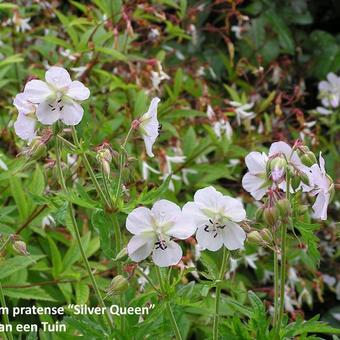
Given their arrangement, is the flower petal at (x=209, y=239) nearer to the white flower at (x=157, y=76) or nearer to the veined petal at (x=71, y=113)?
the veined petal at (x=71, y=113)

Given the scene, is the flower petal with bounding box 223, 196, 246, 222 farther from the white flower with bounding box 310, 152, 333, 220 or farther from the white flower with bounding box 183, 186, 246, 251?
the white flower with bounding box 310, 152, 333, 220

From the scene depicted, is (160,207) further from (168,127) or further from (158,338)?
(168,127)

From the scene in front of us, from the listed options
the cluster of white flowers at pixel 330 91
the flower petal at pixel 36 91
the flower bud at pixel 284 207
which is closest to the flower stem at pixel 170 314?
the flower bud at pixel 284 207

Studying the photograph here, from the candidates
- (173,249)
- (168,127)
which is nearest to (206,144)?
(168,127)

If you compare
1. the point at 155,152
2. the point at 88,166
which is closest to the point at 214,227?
the point at 88,166

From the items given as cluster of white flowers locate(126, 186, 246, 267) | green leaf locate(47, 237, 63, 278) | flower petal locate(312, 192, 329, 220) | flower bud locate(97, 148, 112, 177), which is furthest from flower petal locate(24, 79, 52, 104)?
green leaf locate(47, 237, 63, 278)

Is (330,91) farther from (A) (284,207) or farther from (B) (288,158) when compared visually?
(A) (284,207)
